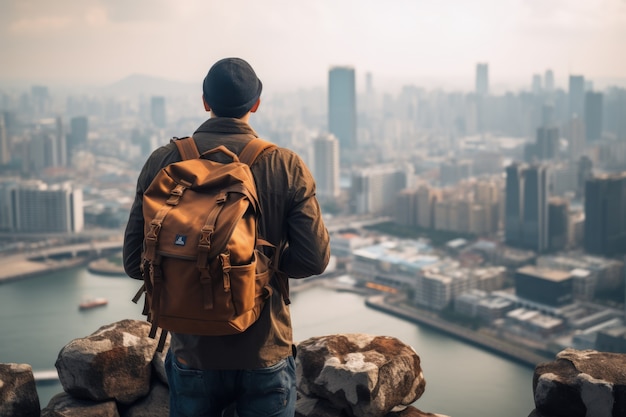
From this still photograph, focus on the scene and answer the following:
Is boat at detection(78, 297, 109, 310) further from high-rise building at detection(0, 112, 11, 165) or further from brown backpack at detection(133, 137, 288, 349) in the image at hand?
high-rise building at detection(0, 112, 11, 165)

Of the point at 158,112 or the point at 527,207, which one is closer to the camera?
the point at 527,207

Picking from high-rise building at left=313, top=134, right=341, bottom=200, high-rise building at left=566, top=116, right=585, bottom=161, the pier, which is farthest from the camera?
high-rise building at left=566, top=116, right=585, bottom=161

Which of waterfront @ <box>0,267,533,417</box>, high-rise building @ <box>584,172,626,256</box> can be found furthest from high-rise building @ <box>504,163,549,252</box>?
waterfront @ <box>0,267,533,417</box>

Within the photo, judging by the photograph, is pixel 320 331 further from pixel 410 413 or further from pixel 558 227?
pixel 558 227

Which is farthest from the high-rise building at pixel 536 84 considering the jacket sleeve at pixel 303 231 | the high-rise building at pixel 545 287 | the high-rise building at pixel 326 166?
the jacket sleeve at pixel 303 231

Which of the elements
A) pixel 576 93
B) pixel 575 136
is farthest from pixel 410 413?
pixel 576 93

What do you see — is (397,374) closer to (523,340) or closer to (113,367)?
(113,367)
